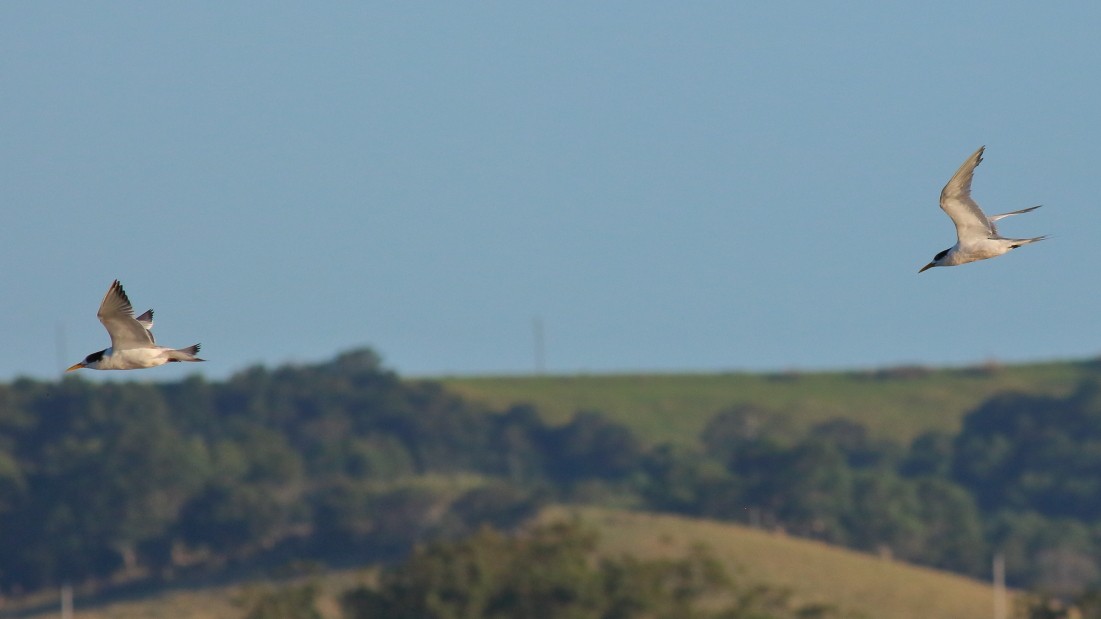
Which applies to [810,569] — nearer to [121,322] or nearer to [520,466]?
[520,466]

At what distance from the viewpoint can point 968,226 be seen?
25.1 metres

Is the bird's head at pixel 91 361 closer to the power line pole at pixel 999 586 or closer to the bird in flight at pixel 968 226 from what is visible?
the bird in flight at pixel 968 226

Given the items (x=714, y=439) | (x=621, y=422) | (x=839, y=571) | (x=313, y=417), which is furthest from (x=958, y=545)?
(x=313, y=417)

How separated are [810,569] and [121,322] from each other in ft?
255

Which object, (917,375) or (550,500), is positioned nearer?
(550,500)

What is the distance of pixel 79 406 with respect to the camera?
147 m

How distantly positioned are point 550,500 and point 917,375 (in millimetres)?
59123

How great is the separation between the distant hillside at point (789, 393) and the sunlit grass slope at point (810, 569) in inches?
1878

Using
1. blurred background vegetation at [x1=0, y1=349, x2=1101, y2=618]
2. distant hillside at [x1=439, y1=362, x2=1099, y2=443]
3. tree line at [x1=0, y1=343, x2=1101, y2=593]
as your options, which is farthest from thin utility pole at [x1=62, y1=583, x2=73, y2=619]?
distant hillside at [x1=439, y1=362, x2=1099, y2=443]

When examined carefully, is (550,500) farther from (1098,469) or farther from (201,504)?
(1098,469)

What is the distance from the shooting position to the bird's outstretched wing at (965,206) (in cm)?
2438

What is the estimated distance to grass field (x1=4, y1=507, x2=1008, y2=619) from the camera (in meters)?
93.6

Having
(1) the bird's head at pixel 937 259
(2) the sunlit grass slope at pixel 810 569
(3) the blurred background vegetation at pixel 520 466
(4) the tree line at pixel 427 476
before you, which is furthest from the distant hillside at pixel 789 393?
(1) the bird's head at pixel 937 259

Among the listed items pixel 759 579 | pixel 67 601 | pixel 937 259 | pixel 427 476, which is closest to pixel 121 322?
pixel 937 259
